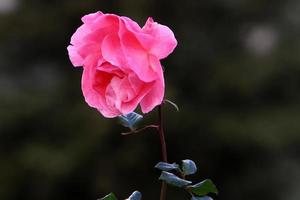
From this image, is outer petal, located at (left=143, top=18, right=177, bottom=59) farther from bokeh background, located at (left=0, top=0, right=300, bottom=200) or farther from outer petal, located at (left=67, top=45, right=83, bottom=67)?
bokeh background, located at (left=0, top=0, right=300, bottom=200)

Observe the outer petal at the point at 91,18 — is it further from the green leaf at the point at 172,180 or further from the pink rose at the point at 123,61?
the green leaf at the point at 172,180

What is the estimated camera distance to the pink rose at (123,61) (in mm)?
916

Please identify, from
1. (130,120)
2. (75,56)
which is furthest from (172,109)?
(75,56)

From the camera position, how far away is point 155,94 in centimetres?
92

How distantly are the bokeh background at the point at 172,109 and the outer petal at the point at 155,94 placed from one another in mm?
4123

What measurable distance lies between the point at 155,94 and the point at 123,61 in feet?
0.17

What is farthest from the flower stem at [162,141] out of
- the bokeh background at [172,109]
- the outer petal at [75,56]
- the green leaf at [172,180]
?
the bokeh background at [172,109]

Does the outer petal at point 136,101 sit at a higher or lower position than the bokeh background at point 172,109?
higher

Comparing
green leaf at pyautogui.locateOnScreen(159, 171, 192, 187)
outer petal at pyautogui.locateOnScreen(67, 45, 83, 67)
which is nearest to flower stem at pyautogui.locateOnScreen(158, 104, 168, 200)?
green leaf at pyautogui.locateOnScreen(159, 171, 192, 187)

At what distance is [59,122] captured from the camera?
559 cm

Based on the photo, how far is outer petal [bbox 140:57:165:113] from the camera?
0.91 m

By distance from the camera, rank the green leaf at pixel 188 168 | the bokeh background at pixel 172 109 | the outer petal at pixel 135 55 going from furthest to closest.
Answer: the bokeh background at pixel 172 109
the green leaf at pixel 188 168
the outer petal at pixel 135 55

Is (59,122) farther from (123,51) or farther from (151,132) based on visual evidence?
(123,51)

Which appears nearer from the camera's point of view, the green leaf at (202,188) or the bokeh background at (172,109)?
the green leaf at (202,188)
